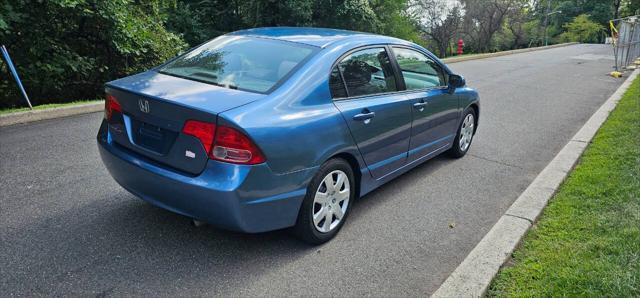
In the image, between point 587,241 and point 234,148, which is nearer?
point 234,148

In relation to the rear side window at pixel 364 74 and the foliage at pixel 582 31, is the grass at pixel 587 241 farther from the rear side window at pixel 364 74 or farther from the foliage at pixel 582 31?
the foliage at pixel 582 31

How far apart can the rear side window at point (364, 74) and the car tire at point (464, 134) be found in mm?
1750

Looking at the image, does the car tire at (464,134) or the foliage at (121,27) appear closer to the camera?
the car tire at (464,134)

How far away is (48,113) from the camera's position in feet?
22.2

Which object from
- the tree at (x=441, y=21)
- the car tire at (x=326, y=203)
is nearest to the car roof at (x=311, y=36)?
the car tire at (x=326, y=203)

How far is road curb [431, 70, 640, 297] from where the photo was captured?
290 cm

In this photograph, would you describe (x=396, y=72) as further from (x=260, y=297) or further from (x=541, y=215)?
(x=260, y=297)

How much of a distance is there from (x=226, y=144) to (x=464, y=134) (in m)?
3.74

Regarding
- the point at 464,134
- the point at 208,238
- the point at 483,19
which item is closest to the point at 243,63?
the point at 208,238

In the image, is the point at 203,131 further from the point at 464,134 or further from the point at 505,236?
the point at 464,134

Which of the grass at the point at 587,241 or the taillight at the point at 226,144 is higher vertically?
the taillight at the point at 226,144

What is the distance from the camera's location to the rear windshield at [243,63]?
3.24 m

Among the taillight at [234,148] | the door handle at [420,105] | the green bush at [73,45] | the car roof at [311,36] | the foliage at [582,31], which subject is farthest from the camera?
the foliage at [582,31]

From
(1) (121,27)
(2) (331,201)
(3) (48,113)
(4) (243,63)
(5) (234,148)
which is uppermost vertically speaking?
(1) (121,27)
